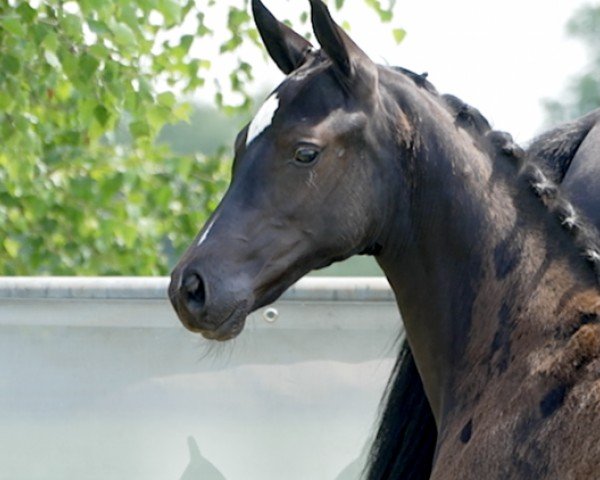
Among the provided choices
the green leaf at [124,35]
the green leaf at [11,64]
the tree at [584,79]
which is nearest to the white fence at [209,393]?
the green leaf at [124,35]

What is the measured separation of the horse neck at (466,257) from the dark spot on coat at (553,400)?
200mm

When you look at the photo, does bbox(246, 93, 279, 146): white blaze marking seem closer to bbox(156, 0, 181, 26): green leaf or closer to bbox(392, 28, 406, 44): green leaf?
bbox(156, 0, 181, 26): green leaf

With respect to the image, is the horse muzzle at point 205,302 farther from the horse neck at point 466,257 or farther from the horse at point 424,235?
the horse neck at point 466,257

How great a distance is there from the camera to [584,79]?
2788 cm

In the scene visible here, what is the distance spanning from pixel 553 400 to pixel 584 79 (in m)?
24.6

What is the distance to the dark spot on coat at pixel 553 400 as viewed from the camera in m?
3.79

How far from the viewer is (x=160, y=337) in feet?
18.1

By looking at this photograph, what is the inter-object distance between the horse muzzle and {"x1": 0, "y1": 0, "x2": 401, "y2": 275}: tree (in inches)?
140

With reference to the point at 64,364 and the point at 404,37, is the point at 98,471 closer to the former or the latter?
the point at 64,364

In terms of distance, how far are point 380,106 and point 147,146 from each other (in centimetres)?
480

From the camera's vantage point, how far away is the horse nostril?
12.9 feet

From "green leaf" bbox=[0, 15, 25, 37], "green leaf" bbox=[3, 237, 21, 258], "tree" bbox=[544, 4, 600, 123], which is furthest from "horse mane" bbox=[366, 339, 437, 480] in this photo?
"tree" bbox=[544, 4, 600, 123]

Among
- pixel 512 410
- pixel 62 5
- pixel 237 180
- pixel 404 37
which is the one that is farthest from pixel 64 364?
pixel 404 37

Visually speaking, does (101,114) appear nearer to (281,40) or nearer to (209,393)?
(209,393)
